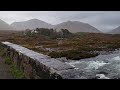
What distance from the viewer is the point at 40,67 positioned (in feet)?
18.0
